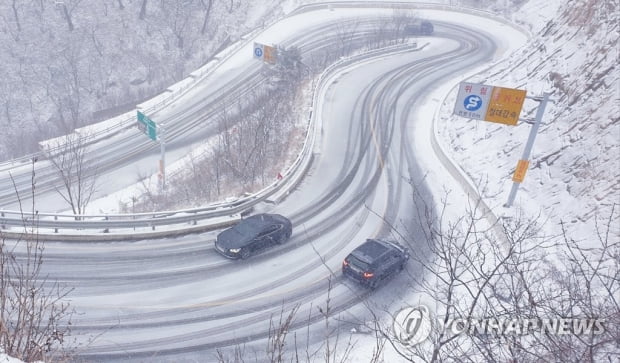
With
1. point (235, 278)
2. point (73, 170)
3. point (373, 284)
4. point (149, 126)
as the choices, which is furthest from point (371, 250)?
point (73, 170)

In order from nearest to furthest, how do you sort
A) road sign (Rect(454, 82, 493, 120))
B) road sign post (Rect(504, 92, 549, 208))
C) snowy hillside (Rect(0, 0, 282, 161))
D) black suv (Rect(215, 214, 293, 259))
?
1. black suv (Rect(215, 214, 293, 259))
2. road sign post (Rect(504, 92, 549, 208))
3. road sign (Rect(454, 82, 493, 120))
4. snowy hillside (Rect(0, 0, 282, 161))

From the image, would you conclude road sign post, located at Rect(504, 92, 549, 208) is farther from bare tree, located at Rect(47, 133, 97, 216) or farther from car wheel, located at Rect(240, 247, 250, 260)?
bare tree, located at Rect(47, 133, 97, 216)

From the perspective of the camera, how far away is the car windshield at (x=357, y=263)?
17.4 meters

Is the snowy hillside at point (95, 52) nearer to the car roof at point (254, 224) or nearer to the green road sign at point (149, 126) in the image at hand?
the green road sign at point (149, 126)

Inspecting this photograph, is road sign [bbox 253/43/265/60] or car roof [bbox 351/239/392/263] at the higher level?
road sign [bbox 253/43/265/60]

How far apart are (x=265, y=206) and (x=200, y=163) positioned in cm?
1437

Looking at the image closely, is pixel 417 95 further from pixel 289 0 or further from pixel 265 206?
pixel 289 0

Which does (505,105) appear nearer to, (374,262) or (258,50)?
(374,262)

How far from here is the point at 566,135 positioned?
23.8 m

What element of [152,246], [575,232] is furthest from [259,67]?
[575,232]

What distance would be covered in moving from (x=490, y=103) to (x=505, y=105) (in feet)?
2.20

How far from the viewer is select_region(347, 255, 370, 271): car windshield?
17375mm

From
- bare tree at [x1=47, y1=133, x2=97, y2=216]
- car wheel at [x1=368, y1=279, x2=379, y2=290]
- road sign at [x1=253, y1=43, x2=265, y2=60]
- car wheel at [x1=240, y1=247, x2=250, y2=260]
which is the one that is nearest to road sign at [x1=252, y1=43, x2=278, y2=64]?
road sign at [x1=253, y1=43, x2=265, y2=60]

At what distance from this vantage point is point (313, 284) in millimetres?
17953
